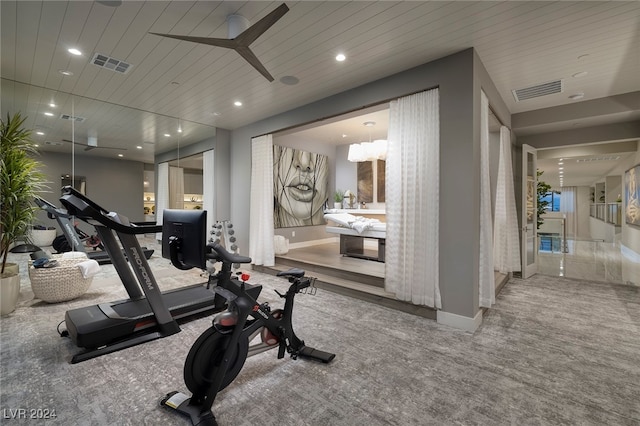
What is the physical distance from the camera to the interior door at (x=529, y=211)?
5.18 m

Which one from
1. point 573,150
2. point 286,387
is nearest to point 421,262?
point 286,387

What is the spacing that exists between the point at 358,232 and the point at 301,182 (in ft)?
9.31

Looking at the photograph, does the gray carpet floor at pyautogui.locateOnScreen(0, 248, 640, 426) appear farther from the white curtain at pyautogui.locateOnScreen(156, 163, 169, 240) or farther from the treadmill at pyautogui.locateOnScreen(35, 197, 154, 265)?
the white curtain at pyautogui.locateOnScreen(156, 163, 169, 240)

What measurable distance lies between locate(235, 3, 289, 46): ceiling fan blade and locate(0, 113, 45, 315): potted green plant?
3.03 metres

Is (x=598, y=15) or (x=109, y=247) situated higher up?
(x=598, y=15)

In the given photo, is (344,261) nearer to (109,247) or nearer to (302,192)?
(302,192)

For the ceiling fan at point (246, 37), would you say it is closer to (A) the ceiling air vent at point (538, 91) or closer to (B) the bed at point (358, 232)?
(B) the bed at point (358, 232)

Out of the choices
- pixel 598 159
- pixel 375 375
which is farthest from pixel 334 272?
pixel 598 159

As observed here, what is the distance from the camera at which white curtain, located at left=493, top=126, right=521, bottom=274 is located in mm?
4555

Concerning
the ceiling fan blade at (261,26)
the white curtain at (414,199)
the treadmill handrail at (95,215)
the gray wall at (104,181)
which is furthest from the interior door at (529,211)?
the gray wall at (104,181)

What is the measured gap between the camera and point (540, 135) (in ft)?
17.9

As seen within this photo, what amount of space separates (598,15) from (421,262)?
278 centimetres

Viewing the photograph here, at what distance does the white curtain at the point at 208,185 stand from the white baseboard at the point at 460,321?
4706 millimetres

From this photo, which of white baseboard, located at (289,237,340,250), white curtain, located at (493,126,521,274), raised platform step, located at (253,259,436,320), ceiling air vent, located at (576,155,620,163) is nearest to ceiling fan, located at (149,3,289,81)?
raised platform step, located at (253,259,436,320)
